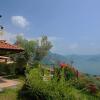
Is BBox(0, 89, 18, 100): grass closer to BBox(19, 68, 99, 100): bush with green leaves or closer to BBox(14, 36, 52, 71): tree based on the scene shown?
BBox(19, 68, 99, 100): bush with green leaves

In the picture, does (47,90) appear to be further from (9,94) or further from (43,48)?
(43,48)

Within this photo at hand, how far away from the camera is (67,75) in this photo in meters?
22.6

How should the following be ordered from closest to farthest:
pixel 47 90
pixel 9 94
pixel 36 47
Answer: pixel 47 90 → pixel 9 94 → pixel 36 47

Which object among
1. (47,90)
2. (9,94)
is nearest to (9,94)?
(9,94)

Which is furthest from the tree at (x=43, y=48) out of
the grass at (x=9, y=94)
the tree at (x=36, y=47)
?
the grass at (x=9, y=94)

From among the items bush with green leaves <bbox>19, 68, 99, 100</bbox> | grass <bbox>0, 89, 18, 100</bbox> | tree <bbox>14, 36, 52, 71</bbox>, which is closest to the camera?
bush with green leaves <bbox>19, 68, 99, 100</bbox>

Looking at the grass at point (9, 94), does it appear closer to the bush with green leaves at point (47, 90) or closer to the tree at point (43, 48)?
the bush with green leaves at point (47, 90)

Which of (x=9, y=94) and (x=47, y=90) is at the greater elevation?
(x=47, y=90)

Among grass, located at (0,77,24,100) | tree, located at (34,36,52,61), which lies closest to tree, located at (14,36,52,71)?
tree, located at (34,36,52,61)

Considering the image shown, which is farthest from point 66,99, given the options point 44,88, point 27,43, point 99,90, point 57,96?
point 27,43

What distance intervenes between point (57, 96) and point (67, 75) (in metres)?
Answer: 9.24

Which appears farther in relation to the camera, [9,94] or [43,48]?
[43,48]

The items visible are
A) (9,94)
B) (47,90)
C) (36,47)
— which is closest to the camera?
(47,90)

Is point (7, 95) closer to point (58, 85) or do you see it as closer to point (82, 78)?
point (58, 85)
